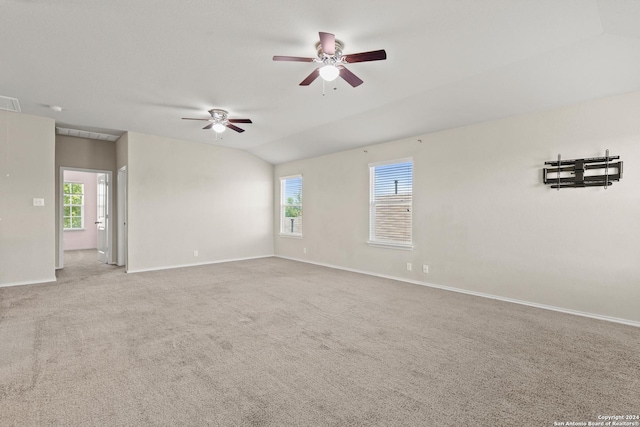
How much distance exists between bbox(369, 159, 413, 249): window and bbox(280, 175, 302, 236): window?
235cm

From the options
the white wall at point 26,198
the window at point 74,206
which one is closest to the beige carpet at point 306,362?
the white wall at point 26,198

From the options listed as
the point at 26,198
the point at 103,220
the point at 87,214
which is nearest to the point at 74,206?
the point at 87,214

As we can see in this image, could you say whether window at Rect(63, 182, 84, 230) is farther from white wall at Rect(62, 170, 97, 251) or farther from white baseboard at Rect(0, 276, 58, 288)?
white baseboard at Rect(0, 276, 58, 288)

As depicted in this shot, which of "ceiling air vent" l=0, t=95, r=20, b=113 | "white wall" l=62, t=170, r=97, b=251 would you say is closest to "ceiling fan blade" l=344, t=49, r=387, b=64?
"ceiling air vent" l=0, t=95, r=20, b=113

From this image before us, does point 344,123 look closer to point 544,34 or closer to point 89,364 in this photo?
point 544,34

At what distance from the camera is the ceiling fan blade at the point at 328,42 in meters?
2.42

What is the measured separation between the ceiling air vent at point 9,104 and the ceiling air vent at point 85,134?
122 centimetres

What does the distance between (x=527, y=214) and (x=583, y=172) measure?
76cm

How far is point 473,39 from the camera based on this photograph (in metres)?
2.77

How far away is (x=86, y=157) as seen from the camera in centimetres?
685

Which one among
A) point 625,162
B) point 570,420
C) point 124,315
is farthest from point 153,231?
point 625,162

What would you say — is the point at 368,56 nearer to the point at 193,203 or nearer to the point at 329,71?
the point at 329,71

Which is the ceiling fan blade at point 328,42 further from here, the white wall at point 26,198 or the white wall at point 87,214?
the white wall at point 87,214

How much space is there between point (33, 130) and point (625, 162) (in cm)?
847
